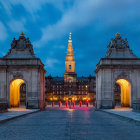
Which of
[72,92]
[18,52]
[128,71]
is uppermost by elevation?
[18,52]

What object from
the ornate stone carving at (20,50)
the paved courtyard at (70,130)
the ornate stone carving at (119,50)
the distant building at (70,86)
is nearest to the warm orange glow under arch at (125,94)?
the ornate stone carving at (119,50)

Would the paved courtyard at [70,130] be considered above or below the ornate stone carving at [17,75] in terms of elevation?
below

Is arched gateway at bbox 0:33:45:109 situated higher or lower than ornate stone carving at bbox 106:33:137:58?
lower

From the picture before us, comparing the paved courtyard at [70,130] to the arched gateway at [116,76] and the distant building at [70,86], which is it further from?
the distant building at [70,86]

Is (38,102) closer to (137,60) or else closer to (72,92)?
(137,60)

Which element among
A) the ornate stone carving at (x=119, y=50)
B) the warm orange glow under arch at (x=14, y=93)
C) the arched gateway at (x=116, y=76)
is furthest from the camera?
the warm orange glow under arch at (x=14, y=93)

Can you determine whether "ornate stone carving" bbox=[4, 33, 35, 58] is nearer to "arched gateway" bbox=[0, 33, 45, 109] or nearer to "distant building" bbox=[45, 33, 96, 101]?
"arched gateway" bbox=[0, 33, 45, 109]

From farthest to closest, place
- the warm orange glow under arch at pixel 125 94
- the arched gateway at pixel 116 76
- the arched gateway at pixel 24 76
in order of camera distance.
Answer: the warm orange glow under arch at pixel 125 94 < the arched gateway at pixel 24 76 < the arched gateway at pixel 116 76

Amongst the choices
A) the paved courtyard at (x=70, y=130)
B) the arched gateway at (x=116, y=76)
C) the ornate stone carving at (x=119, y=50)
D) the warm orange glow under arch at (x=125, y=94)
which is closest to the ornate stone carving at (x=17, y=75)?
the arched gateway at (x=116, y=76)

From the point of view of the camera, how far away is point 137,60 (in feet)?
136

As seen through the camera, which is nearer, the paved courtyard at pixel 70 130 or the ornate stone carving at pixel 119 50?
the paved courtyard at pixel 70 130

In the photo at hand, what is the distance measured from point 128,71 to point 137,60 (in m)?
2.70

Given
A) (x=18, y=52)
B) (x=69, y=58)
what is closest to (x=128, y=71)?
(x=18, y=52)

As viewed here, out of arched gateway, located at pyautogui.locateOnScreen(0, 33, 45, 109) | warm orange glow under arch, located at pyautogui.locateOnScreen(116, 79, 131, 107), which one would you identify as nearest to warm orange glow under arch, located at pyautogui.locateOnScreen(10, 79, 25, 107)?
arched gateway, located at pyautogui.locateOnScreen(0, 33, 45, 109)
